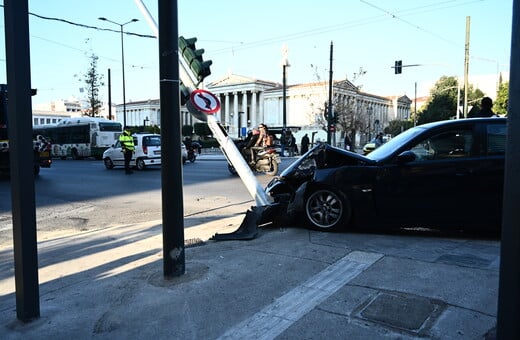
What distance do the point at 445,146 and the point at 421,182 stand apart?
561 millimetres

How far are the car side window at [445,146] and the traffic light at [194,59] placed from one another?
116 inches

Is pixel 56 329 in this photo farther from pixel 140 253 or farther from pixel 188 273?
pixel 140 253

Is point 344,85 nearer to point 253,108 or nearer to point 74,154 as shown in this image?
point 253,108

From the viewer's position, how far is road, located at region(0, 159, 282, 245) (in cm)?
762

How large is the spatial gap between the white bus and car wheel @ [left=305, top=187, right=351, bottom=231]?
29.8 metres

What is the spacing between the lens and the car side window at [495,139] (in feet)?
17.0

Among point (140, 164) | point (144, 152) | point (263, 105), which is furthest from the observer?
point (263, 105)

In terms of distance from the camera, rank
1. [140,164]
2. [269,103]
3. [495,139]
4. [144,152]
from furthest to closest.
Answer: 1. [269,103]
2. [140,164]
3. [144,152]
4. [495,139]

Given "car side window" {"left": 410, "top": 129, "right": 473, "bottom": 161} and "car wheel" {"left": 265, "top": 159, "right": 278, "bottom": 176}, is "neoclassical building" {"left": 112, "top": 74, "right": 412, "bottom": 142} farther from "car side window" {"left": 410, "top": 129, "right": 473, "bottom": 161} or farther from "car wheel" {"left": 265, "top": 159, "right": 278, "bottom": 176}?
"car side window" {"left": 410, "top": 129, "right": 473, "bottom": 161}

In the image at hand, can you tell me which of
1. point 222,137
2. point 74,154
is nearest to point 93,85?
point 74,154

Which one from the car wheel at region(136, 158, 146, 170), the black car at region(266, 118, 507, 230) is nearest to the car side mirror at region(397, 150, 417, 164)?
the black car at region(266, 118, 507, 230)

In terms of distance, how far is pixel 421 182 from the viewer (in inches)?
209

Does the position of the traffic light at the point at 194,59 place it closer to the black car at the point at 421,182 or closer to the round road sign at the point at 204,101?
the round road sign at the point at 204,101

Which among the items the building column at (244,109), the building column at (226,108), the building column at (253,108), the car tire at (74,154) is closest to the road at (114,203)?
the car tire at (74,154)
